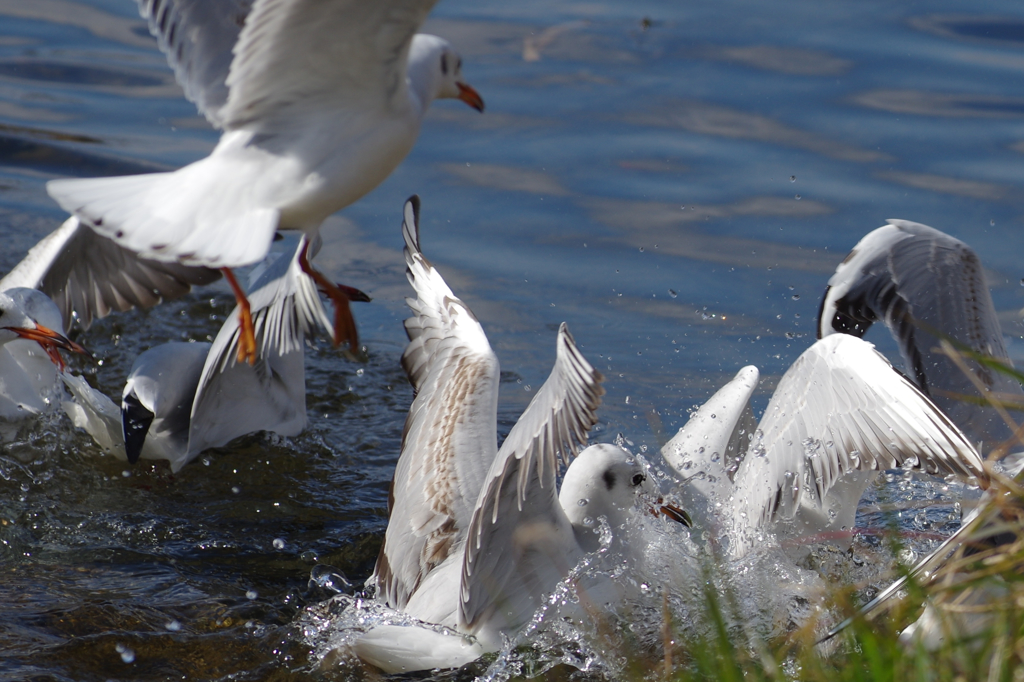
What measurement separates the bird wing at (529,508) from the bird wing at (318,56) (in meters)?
1.19

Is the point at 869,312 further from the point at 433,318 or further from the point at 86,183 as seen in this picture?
the point at 86,183

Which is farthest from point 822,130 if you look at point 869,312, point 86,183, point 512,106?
point 86,183

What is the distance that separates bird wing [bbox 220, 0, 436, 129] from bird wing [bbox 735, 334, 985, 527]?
1.70m

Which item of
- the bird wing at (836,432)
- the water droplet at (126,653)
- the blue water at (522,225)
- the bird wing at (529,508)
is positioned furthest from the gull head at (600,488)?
the water droplet at (126,653)

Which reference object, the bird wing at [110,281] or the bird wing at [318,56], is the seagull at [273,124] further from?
the bird wing at [110,281]

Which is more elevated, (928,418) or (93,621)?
(928,418)

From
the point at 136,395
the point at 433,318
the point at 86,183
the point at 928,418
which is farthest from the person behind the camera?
the point at 136,395

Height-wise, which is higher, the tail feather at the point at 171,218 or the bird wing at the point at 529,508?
the tail feather at the point at 171,218

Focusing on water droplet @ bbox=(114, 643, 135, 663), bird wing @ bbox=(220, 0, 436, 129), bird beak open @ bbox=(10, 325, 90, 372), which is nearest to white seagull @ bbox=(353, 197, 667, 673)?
water droplet @ bbox=(114, 643, 135, 663)

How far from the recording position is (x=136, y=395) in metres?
5.26

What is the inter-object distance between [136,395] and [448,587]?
197cm

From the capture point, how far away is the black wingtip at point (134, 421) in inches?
207

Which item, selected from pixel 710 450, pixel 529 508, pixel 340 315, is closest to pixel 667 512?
pixel 710 450

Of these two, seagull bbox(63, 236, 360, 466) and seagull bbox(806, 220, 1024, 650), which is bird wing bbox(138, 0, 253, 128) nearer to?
seagull bbox(63, 236, 360, 466)
